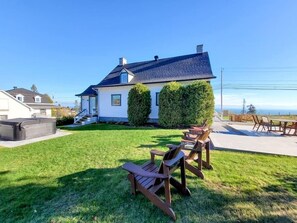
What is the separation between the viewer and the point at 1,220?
83.4 inches

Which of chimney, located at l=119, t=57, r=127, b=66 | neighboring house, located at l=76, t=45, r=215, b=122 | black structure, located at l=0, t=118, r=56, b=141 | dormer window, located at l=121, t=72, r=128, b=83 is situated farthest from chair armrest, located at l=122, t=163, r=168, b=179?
chimney, located at l=119, t=57, r=127, b=66

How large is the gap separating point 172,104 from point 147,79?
4.51m

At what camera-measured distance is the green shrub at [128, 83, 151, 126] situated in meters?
11.9

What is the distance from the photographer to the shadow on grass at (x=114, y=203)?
2.11 meters

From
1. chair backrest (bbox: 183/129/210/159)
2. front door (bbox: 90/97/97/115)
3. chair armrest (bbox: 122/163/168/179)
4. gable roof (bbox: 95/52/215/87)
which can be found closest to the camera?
chair armrest (bbox: 122/163/168/179)

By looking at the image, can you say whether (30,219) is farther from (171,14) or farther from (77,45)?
(77,45)

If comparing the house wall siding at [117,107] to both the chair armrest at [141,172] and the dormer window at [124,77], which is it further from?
the chair armrest at [141,172]

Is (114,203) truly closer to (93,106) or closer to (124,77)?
(124,77)

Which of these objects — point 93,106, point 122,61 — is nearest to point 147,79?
point 122,61

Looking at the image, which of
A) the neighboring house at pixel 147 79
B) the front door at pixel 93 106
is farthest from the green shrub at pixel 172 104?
the front door at pixel 93 106

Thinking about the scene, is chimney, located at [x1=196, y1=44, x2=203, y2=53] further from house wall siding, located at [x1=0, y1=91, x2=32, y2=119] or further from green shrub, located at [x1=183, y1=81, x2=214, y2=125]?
house wall siding, located at [x1=0, y1=91, x2=32, y2=119]

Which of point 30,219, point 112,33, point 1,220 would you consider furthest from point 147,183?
point 112,33

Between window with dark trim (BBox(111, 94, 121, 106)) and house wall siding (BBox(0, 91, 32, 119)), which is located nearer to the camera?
house wall siding (BBox(0, 91, 32, 119))

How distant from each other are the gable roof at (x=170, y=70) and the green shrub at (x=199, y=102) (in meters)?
1.72
